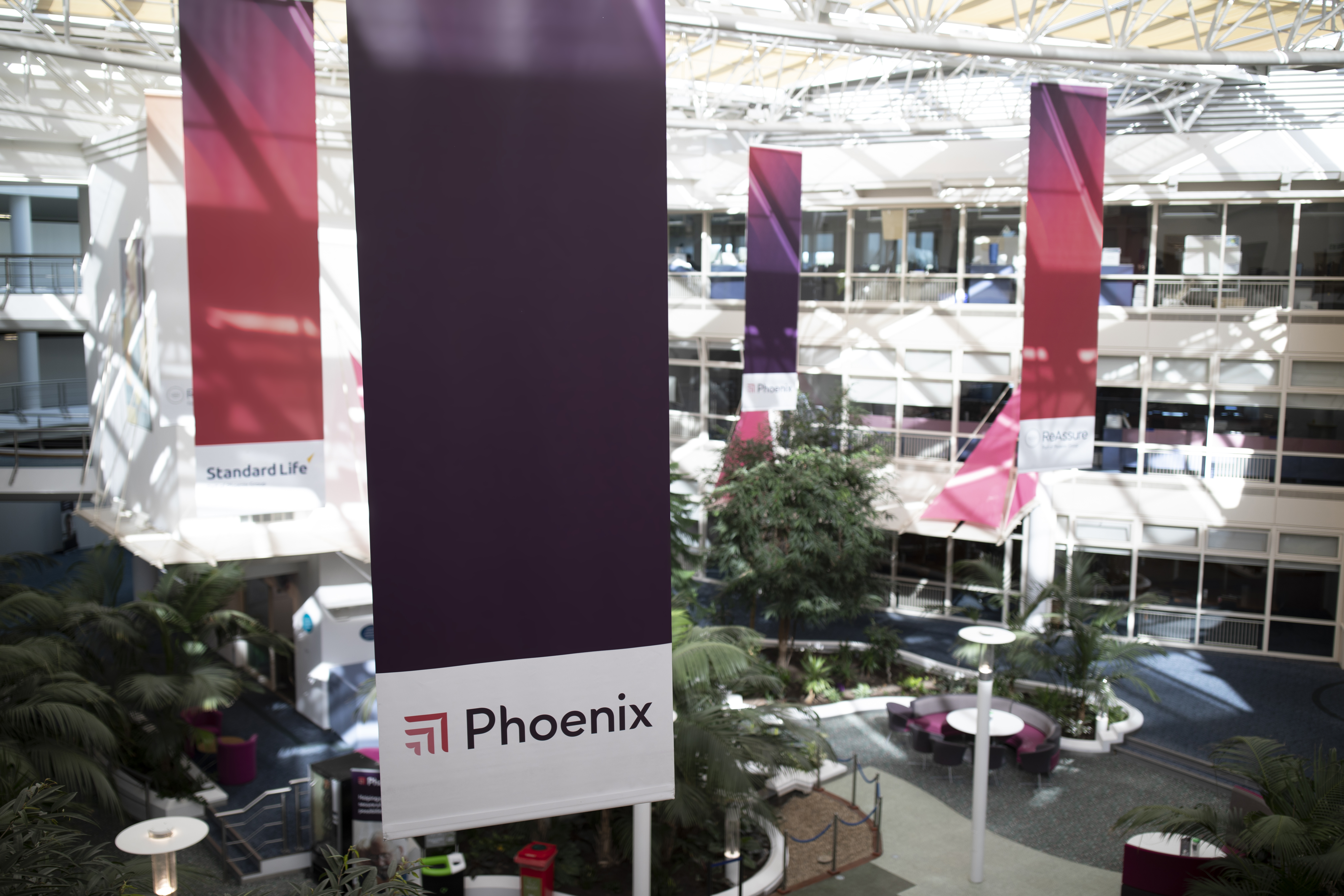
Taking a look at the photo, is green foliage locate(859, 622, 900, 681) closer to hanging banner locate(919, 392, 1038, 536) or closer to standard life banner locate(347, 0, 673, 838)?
hanging banner locate(919, 392, 1038, 536)

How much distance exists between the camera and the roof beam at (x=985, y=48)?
1193 centimetres

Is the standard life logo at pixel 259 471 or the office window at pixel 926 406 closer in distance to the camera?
the standard life logo at pixel 259 471

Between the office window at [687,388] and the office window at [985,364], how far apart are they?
522cm

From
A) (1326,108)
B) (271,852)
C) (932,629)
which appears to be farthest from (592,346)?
(1326,108)

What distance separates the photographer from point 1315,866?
607 centimetres

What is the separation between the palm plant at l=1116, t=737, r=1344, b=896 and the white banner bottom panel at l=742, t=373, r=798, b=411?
6066mm

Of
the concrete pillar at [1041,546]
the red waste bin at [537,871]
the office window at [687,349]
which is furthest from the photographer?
the office window at [687,349]

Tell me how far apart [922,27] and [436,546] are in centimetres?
1188

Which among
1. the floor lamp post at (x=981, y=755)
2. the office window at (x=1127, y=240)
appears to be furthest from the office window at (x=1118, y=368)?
the floor lamp post at (x=981, y=755)

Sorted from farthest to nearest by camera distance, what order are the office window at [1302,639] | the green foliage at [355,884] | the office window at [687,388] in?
the office window at [687,388] → the office window at [1302,639] → the green foliage at [355,884]

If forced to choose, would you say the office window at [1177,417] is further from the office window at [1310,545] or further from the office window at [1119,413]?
the office window at [1310,545]

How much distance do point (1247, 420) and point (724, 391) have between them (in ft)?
29.2

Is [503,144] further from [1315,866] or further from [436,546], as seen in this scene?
[1315,866]

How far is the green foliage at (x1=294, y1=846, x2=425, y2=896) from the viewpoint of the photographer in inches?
137
